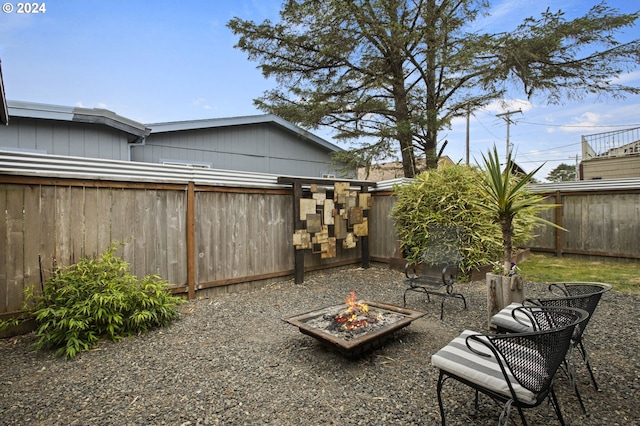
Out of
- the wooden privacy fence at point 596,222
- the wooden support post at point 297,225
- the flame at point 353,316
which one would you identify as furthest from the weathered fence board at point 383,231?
the flame at point 353,316

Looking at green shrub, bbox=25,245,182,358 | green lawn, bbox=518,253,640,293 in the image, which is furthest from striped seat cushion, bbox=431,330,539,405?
green lawn, bbox=518,253,640,293

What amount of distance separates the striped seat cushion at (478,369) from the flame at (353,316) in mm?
979

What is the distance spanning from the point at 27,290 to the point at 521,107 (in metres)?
11.1

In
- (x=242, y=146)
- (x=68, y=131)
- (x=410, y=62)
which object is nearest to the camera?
(x=68, y=131)

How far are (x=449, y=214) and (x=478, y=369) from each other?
14.6 feet

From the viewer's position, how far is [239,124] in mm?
7832

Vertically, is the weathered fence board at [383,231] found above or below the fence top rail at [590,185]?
below

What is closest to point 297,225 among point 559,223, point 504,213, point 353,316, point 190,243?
point 190,243

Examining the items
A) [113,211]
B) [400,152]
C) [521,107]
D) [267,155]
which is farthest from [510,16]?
[113,211]

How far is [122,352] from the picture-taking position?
288cm

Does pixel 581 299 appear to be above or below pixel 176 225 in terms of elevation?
below

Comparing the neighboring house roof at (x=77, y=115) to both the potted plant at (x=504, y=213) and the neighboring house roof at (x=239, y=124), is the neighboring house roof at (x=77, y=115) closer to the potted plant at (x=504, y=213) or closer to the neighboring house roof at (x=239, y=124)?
the neighboring house roof at (x=239, y=124)

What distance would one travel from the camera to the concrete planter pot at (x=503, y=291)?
318 cm

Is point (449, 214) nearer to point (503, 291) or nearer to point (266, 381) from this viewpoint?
point (503, 291)
